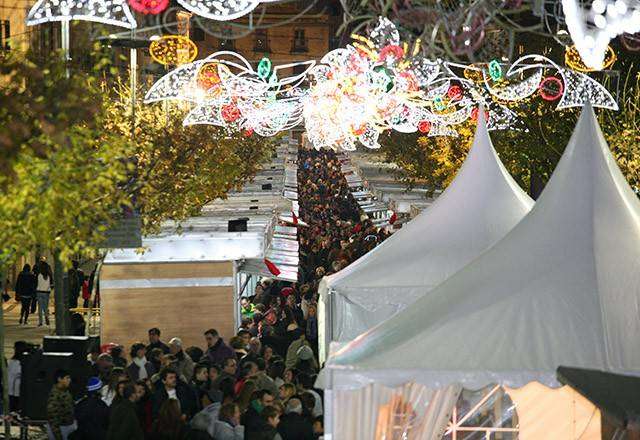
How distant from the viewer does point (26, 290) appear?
31.0 metres

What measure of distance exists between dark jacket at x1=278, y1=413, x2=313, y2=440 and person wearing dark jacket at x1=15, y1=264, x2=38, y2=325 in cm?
1757

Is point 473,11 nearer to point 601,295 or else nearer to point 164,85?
point 601,295

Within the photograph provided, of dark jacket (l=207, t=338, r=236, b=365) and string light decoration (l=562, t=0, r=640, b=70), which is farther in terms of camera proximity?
dark jacket (l=207, t=338, r=236, b=365)

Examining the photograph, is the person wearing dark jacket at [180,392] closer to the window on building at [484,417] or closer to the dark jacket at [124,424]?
the dark jacket at [124,424]

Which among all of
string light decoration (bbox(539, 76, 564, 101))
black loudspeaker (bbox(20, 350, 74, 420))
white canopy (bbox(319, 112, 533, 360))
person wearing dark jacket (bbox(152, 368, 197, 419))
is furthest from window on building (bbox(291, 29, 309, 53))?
person wearing dark jacket (bbox(152, 368, 197, 419))

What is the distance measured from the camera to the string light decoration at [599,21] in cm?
1062

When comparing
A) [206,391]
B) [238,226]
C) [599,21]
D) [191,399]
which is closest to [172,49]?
[238,226]

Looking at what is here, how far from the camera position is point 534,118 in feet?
105

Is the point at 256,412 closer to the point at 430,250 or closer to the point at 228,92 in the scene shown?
the point at 430,250

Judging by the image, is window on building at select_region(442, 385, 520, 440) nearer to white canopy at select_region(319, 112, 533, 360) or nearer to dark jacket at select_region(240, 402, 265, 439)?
dark jacket at select_region(240, 402, 265, 439)

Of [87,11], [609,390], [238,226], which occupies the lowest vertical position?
[609,390]

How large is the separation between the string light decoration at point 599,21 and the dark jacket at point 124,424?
5.08 meters

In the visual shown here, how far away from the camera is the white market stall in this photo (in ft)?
35.0

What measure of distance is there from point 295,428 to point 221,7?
3.74m
